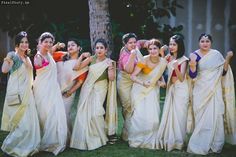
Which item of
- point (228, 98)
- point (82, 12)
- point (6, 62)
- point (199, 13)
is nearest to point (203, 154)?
point (228, 98)

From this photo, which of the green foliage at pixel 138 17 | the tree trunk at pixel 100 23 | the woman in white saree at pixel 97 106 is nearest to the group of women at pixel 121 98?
the woman in white saree at pixel 97 106

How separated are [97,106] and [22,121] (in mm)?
990

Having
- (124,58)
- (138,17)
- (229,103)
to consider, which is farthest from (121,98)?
(138,17)

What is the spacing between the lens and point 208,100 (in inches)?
215

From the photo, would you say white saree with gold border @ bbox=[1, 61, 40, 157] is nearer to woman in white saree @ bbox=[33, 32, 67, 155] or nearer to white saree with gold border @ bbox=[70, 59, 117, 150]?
woman in white saree @ bbox=[33, 32, 67, 155]

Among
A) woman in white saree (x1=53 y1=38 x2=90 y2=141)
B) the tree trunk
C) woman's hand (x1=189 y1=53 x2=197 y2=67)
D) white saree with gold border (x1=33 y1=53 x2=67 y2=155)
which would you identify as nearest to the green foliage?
the tree trunk

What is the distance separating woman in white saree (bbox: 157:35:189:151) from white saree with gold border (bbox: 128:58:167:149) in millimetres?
104

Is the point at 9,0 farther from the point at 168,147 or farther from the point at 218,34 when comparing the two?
the point at 168,147

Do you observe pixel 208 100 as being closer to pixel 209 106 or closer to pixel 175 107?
pixel 209 106

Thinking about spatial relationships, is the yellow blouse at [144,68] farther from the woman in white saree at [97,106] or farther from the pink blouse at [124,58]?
the woman in white saree at [97,106]

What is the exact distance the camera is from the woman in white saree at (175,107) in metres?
5.52

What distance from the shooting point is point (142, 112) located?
5688 mm

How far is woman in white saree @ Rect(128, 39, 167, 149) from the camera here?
222 inches

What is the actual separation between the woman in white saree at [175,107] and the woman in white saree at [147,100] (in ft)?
0.39
